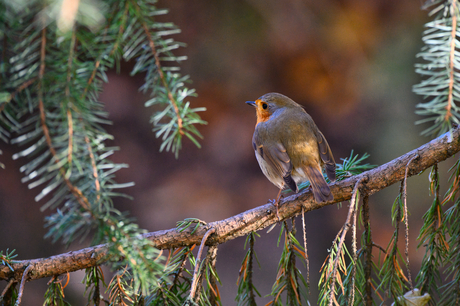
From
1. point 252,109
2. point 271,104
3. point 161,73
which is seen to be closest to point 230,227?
point 161,73

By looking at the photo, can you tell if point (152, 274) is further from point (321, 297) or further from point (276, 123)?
point (276, 123)

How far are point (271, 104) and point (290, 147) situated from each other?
1.40ft

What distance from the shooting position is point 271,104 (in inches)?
82.3

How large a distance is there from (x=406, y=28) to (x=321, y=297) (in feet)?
8.13

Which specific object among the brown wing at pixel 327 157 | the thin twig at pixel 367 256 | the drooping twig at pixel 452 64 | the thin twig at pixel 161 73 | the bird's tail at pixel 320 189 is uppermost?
the thin twig at pixel 161 73

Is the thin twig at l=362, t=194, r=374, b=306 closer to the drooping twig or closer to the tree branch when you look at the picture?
the tree branch

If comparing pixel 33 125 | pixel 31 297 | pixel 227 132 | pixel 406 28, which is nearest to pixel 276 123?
pixel 227 132

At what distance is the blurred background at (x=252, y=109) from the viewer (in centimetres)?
269

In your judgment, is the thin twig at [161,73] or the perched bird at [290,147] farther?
the perched bird at [290,147]

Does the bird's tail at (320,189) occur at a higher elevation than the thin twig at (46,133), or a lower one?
lower

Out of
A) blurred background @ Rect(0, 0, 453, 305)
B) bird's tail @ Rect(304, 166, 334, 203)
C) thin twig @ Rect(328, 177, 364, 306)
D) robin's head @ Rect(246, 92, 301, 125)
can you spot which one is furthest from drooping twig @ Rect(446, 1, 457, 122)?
blurred background @ Rect(0, 0, 453, 305)

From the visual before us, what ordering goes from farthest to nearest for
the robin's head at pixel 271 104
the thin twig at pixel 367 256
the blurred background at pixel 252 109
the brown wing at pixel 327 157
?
1. the blurred background at pixel 252 109
2. the robin's head at pixel 271 104
3. the brown wing at pixel 327 157
4. the thin twig at pixel 367 256

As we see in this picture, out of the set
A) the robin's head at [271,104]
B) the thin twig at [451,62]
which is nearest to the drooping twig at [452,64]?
the thin twig at [451,62]

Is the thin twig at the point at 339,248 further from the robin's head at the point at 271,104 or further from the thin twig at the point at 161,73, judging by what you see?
the robin's head at the point at 271,104
